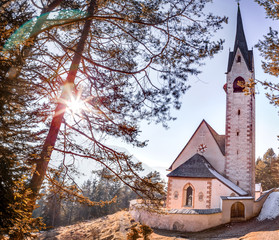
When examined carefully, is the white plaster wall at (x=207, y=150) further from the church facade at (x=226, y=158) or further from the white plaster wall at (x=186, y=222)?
the white plaster wall at (x=186, y=222)

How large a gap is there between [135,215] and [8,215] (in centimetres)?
1572

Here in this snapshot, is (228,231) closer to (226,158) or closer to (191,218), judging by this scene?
(191,218)

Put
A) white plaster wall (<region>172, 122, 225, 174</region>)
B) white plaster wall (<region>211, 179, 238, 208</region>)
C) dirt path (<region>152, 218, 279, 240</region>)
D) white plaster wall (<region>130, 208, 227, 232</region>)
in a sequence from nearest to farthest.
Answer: dirt path (<region>152, 218, 279, 240</region>)
white plaster wall (<region>130, 208, 227, 232</region>)
white plaster wall (<region>211, 179, 238, 208</region>)
white plaster wall (<region>172, 122, 225, 174</region>)

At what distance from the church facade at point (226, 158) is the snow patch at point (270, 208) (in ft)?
6.05

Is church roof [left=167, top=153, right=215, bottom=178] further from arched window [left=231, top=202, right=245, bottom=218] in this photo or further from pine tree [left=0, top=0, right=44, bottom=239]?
pine tree [left=0, top=0, right=44, bottom=239]

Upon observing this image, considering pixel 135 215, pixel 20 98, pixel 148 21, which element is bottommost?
pixel 135 215

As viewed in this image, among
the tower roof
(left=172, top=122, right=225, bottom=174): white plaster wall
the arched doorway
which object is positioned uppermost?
the tower roof

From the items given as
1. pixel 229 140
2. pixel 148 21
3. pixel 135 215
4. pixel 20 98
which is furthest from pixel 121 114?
pixel 229 140

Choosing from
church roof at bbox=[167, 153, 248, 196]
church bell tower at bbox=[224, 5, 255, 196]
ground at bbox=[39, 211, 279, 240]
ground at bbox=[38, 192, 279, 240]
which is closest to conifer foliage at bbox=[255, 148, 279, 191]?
church bell tower at bbox=[224, 5, 255, 196]

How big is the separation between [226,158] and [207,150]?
186cm

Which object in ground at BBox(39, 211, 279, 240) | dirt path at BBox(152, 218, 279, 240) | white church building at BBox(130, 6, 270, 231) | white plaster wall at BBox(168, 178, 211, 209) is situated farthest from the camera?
white plaster wall at BBox(168, 178, 211, 209)

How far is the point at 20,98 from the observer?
489cm

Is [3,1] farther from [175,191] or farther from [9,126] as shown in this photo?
[175,191]

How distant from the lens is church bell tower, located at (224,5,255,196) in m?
22.5
